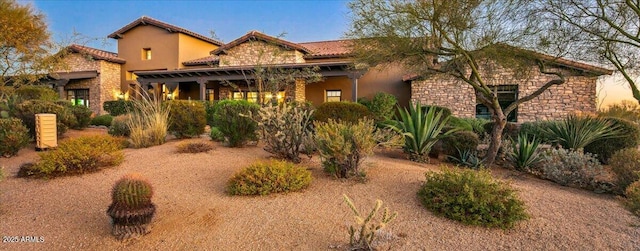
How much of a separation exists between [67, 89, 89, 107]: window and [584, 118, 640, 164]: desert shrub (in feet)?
88.9

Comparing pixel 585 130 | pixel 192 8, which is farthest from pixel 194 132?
pixel 192 8

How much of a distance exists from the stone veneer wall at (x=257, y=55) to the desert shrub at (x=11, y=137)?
33.6 feet

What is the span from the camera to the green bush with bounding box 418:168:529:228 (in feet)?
11.1

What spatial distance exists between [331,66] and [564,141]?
9.71 meters

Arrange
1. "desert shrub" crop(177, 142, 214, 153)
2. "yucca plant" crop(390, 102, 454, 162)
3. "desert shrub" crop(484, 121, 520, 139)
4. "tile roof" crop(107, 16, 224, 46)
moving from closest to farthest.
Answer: "desert shrub" crop(177, 142, 214, 153) < "yucca plant" crop(390, 102, 454, 162) < "desert shrub" crop(484, 121, 520, 139) < "tile roof" crop(107, 16, 224, 46)

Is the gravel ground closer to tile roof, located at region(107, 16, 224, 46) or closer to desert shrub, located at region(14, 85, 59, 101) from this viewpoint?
desert shrub, located at region(14, 85, 59, 101)

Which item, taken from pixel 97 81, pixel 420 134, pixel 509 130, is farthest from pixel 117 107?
pixel 509 130

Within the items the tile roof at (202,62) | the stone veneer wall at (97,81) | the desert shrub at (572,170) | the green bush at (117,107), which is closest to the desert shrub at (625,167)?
the desert shrub at (572,170)

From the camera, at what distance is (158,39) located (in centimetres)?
2167

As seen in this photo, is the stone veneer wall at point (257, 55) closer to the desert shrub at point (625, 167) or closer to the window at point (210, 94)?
the window at point (210, 94)

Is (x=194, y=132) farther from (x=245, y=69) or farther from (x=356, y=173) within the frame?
(x=245, y=69)

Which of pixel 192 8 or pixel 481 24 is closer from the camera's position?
pixel 481 24

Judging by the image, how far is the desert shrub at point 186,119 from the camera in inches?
314

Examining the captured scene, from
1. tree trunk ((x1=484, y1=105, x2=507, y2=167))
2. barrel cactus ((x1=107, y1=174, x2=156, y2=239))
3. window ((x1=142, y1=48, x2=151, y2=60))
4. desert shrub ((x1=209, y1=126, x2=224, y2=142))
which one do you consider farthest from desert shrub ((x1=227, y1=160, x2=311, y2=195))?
window ((x1=142, y1=48, x2=151, y2=60))
